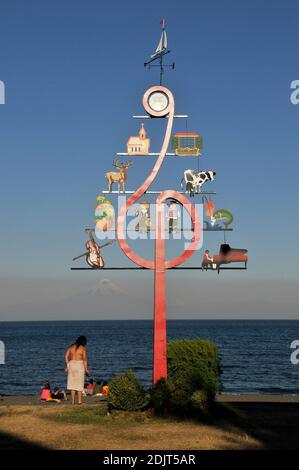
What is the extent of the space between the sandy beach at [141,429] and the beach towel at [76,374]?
0.55 m

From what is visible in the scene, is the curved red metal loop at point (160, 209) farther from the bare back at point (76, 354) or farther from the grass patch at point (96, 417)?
the grass patch at point (96, 417)

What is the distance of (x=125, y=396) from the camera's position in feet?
52.7

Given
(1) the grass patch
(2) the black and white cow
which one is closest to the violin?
(2) the black and white cow

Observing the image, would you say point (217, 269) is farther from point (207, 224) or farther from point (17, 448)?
point (17, 448)

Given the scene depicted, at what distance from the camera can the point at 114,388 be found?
16125mm

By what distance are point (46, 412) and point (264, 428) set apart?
18.0ft

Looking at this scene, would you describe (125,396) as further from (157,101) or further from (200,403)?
(157,101)

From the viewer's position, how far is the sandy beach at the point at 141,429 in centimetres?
1270

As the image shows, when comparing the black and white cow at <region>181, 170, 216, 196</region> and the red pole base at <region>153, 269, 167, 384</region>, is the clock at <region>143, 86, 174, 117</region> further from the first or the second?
the red pole base at <region>153, 269, 167, 384</region>

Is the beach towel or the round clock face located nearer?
the beach towel

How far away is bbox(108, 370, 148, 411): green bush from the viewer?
16.1 metres

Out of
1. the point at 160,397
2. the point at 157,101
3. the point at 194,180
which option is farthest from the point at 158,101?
the point at 160,397

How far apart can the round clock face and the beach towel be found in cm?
814

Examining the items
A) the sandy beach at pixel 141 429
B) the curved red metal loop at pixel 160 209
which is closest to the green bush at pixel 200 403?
the sandy beach at pixel 141 429
